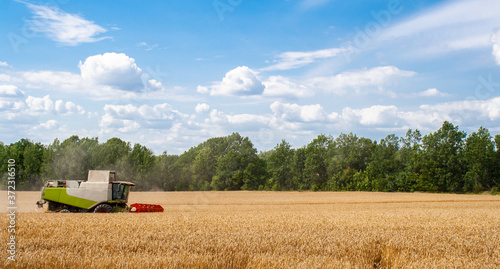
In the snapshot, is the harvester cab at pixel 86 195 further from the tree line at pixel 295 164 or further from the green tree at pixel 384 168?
the green tree at pixel 384 168

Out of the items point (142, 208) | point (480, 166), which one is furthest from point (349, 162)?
point (142, 208)

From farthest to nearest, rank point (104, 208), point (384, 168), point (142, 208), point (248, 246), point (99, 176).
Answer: point (384, 168) < point (99, 176) < point (142, 208) < point (104, 208) < point (248, 246)

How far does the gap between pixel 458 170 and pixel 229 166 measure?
41400 mm

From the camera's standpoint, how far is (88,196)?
23203 millimetres

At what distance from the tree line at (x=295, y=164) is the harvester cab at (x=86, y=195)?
161ft

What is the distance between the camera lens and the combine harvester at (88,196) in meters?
22.8

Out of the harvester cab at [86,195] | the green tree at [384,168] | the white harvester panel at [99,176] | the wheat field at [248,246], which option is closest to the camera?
the wheat field at [248,246]

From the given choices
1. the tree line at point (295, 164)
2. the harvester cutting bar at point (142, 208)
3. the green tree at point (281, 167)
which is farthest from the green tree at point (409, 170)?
the harvester cutting bar at point (142, 208)

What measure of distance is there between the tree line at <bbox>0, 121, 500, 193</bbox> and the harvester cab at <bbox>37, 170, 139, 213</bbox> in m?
48.9

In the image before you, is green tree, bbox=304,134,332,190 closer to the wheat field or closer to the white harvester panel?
the white harvester panel

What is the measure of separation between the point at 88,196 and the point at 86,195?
0.13 metres

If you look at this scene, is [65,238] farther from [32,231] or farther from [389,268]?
[389,268]

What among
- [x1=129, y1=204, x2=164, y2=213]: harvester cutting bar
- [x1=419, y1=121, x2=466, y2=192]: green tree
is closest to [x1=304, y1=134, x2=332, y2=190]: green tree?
[x1=419, y1=121, x2=466, y2=192]: green tree

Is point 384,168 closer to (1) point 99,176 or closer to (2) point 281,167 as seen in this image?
(2) point 281,167
